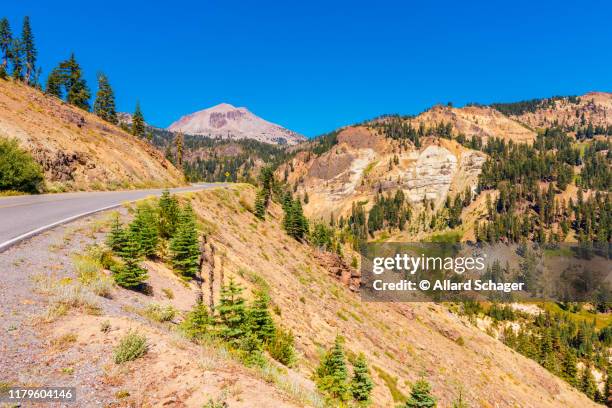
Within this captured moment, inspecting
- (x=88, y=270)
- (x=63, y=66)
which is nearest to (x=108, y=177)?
(x=88, y=270)

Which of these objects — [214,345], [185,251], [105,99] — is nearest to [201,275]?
[185,251]

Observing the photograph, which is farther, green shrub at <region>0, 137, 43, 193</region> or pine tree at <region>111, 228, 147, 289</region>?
green shrub at <region>0, 137, 43, 193</region>

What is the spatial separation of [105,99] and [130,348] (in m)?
108

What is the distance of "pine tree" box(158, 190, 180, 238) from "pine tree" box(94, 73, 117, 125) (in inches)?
3519

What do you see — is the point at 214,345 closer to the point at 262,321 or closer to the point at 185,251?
the point at 262,321

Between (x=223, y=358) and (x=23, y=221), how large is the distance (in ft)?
46.4

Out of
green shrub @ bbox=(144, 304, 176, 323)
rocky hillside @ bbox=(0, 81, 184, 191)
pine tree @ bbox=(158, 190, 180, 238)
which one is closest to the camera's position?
green shrub @ bbox=(144, 304, 176, 323)

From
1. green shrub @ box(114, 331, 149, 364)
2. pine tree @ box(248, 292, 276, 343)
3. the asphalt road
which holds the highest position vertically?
the asphalt road

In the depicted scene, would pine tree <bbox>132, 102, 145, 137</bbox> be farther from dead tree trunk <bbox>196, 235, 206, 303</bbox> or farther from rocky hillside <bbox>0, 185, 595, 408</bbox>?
dead tree trunk <bbox>196, 235, 206, 303</bbox>

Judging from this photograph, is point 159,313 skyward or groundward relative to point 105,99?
groundward

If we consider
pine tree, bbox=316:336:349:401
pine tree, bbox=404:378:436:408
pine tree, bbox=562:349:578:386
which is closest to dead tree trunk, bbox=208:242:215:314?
pine tree, bbox=316:336:349:401

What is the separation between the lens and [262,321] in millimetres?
13992

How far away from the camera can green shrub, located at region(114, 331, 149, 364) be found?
21.8 ft

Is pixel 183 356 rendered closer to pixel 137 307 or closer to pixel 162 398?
pixel 162 398
